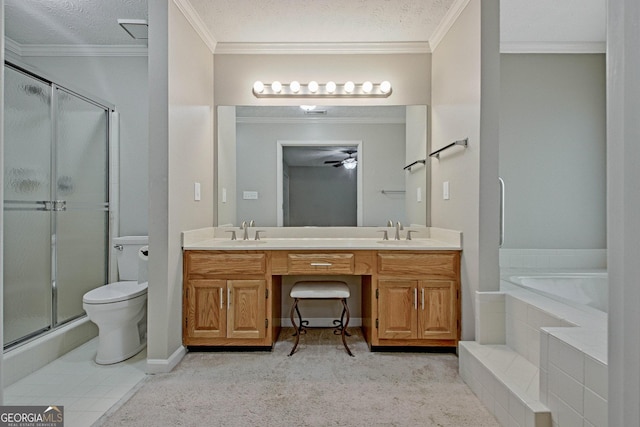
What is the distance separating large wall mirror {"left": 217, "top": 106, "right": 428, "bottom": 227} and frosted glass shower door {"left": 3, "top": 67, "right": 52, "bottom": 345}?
119 cm

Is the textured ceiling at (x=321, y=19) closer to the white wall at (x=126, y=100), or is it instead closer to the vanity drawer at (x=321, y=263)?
the white wall at (x=126, y=100)

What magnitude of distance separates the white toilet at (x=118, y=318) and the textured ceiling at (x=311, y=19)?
1.85 m

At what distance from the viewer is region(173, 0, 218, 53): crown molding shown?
2.26 meters

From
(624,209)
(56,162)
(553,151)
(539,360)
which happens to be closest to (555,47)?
(553,151)

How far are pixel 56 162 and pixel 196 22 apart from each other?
4.64 ft

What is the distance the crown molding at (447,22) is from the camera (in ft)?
7.43

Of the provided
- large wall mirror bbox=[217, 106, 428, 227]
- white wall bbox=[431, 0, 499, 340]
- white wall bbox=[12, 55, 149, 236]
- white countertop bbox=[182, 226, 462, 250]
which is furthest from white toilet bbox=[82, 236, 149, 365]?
white wall bbox=[431, 0, 499, 340]

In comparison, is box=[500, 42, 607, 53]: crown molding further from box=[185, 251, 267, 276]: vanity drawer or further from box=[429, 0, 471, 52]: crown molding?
box=[185, 251, 267, 276]: vanity drawer

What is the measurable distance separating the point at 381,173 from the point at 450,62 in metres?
0.98

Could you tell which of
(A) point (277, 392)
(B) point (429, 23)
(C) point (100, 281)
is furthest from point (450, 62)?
(C) point (100, 281)

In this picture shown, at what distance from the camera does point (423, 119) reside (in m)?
2.87

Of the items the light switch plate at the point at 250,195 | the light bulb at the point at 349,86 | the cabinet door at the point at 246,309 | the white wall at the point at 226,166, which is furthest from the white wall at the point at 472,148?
the white wall at the point at 226,166

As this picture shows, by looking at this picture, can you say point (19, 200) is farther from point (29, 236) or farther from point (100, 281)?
A: point (100, 281)

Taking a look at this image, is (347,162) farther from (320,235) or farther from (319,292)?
(319,292)
